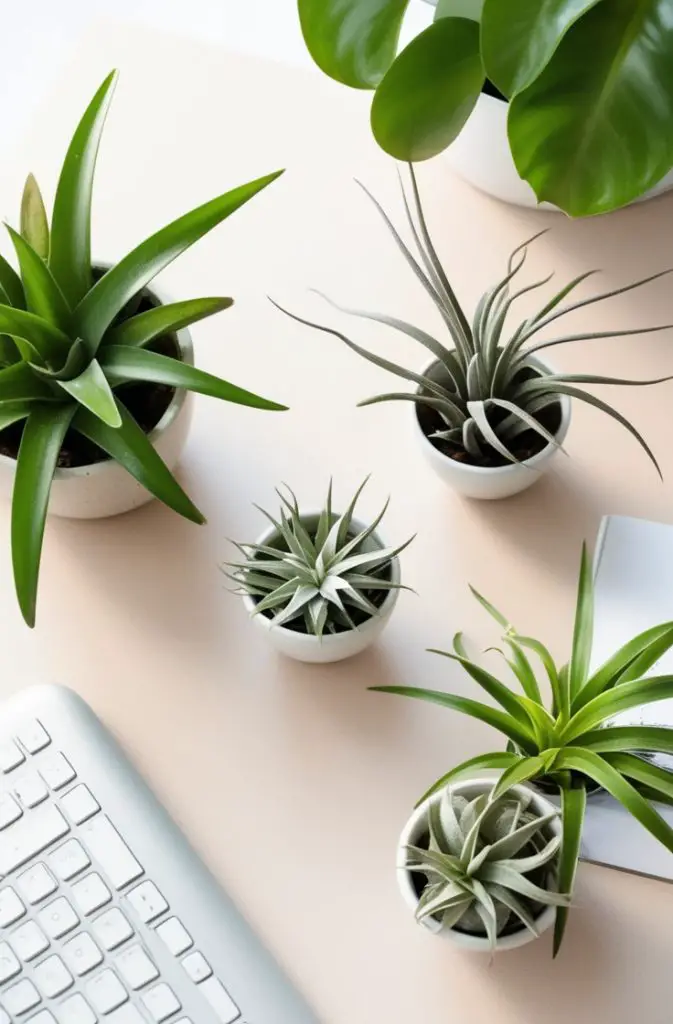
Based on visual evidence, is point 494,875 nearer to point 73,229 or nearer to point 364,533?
point 364,533

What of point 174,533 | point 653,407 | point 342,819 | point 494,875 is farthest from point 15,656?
point 653,407

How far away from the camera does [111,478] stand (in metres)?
0.77

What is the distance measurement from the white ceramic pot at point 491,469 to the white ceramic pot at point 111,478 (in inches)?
6.1

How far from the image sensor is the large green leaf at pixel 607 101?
70 centimetres

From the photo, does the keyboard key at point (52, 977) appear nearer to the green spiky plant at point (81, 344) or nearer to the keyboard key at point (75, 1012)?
the keyboard key at point (75, 1012)

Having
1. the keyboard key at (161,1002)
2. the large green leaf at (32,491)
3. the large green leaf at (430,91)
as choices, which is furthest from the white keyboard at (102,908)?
the large green leaf at (430,91)

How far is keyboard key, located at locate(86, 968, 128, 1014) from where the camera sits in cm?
67

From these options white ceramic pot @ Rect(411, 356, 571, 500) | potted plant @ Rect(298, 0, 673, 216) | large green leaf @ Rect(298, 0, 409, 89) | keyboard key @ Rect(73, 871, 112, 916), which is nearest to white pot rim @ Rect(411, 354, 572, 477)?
white ceramic pot @ Rect(411, 356, 571, 500)

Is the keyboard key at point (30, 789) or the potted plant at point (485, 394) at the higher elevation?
the potted plant at point (485, 394)

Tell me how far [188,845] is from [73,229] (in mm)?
387

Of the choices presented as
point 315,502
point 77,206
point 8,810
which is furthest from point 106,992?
point 77,206

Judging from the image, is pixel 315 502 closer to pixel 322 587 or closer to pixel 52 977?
pixel 322 587

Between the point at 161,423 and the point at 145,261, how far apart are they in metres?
0.10

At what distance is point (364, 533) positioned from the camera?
0.73m
